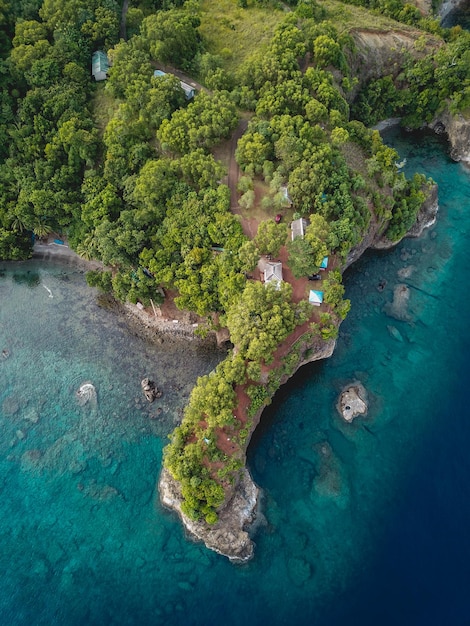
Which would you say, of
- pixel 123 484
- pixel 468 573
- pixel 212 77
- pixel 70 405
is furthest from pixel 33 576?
pixel 212 77

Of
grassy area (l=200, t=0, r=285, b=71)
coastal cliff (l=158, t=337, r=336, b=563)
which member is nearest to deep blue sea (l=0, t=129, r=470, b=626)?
coastal cliff (l=158, t=337, r=336, b=563)

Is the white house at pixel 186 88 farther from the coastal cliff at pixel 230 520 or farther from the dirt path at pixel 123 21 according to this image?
the coastal cliff at pixel 230 520

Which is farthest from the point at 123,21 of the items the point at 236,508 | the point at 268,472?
the point at 236,508

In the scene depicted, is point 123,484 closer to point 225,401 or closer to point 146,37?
point 225,401

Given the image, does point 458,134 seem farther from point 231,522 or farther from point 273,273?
point 231,522

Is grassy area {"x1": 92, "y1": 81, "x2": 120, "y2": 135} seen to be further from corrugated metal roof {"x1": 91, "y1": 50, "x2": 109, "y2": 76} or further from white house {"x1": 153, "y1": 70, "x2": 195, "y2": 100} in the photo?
white house {"x1": 153, "y1": 70, "x2": 195, "y2": 100}

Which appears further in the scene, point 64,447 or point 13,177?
point 13,177
